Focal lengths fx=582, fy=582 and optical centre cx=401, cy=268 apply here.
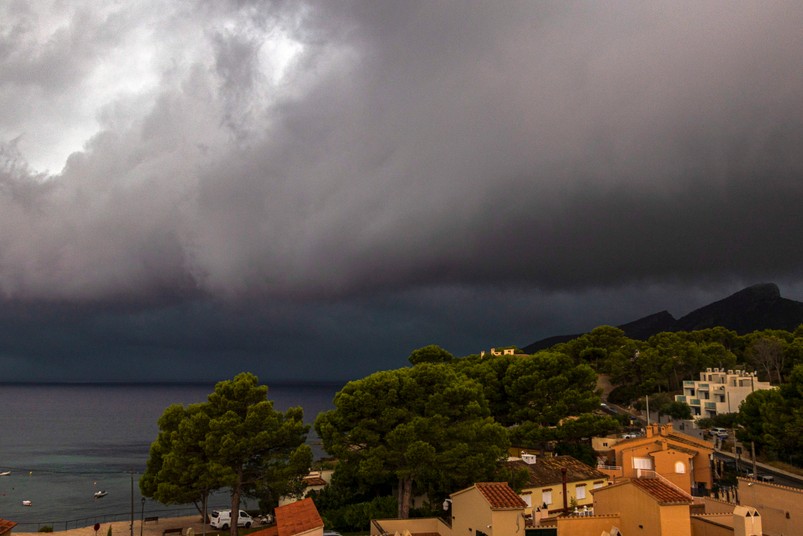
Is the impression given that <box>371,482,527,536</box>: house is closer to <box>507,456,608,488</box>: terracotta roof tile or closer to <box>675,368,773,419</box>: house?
<box>507,456,608,488</box>: terracotta roof tile

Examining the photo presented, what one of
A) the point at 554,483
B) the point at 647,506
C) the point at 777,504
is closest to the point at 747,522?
the point at 647,506

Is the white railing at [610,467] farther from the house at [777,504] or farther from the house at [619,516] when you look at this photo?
the house at [619,516]

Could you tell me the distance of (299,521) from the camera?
65.6ft

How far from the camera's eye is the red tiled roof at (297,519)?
1915 cm

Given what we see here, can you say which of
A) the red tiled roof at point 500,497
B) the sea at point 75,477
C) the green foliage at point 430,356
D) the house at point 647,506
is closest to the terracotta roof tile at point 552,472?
the red tiled roof at point 500,497

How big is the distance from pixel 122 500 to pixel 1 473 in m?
41.9

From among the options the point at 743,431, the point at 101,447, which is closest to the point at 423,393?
the point at 743,431

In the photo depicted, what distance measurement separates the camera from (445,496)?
36625mm

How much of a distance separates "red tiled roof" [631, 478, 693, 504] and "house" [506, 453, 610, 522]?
16.0 meters

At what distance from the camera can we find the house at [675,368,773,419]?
3132 inches

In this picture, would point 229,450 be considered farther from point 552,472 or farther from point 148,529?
point 552,472

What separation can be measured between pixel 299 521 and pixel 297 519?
1.18ft

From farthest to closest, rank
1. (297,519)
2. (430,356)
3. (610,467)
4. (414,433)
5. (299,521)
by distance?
(430,356) → (610,467) → (414,433) → (297,519) → (299,521)

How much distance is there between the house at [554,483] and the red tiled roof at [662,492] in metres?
16.0
